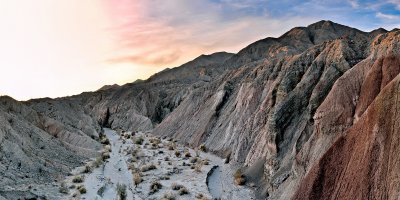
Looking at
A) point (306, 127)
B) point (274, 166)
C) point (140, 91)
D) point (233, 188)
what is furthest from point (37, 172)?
point (140, 91)

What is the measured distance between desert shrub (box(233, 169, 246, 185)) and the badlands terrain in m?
0.11

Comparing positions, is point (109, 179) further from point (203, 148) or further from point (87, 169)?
point (203, 148)

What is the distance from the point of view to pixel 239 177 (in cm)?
3012

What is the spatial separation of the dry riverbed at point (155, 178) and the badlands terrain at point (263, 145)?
9 centimetres

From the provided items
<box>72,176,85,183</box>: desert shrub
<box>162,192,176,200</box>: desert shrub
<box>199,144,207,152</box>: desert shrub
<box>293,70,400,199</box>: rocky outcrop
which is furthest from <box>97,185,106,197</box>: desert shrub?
<box>199,144,207,152</box>: desert shrub

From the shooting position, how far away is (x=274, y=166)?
2655cm

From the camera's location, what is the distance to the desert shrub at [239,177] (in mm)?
29406

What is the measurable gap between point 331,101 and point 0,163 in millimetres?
21909

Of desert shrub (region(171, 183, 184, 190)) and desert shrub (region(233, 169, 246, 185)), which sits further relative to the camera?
desert shrub (region(233, 169, 246, 185))

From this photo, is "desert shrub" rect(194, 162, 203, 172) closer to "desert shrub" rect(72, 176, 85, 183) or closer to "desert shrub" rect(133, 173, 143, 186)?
"desert shrub" rect(133, 173, 143, 186)

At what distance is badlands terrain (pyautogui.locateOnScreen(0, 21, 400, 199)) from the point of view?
55.7 ft

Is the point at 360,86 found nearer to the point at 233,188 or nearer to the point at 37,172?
the point at 233,188

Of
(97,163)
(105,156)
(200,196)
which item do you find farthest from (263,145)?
(105,156)

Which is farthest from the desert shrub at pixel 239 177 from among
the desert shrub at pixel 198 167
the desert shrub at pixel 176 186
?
the desert shrub at pixel 198 167
